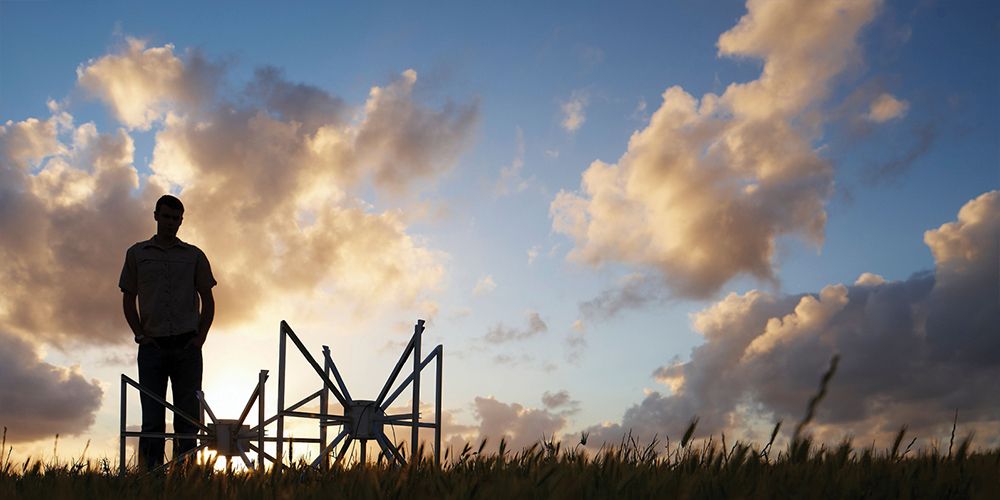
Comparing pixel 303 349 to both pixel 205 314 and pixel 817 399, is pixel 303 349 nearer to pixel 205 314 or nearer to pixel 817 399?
pixel 205 314

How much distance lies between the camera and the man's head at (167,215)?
8977 mm

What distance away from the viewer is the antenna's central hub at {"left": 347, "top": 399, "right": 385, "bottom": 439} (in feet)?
31.2

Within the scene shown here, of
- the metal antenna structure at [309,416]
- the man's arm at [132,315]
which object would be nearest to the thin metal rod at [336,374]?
the metal antenna structure at [309,416]

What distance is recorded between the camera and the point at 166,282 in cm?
892

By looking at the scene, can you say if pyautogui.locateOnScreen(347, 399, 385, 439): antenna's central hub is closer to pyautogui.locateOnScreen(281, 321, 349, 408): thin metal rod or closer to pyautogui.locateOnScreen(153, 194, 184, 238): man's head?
pyautogui.locateOnScreen(281, 321, 349, 408): thin metal rod

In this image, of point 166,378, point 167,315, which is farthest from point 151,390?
point 167,315

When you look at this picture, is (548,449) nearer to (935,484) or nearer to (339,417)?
(935,484)

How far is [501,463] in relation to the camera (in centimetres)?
460

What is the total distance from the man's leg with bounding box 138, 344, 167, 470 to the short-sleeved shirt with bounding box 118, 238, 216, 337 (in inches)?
8.1

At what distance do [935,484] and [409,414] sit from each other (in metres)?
6.90

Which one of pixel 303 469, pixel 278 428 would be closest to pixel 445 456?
pixel 303 469

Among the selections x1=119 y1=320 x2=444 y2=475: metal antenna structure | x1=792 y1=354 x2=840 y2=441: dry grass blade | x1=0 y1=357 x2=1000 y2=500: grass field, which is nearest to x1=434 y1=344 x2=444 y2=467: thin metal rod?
x1=119 y1=320 x2=444 y2=475: metal antenna structure

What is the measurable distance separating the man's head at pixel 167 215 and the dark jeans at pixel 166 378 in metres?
1.08

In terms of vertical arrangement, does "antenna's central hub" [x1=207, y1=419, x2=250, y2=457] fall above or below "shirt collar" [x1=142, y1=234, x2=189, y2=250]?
below
